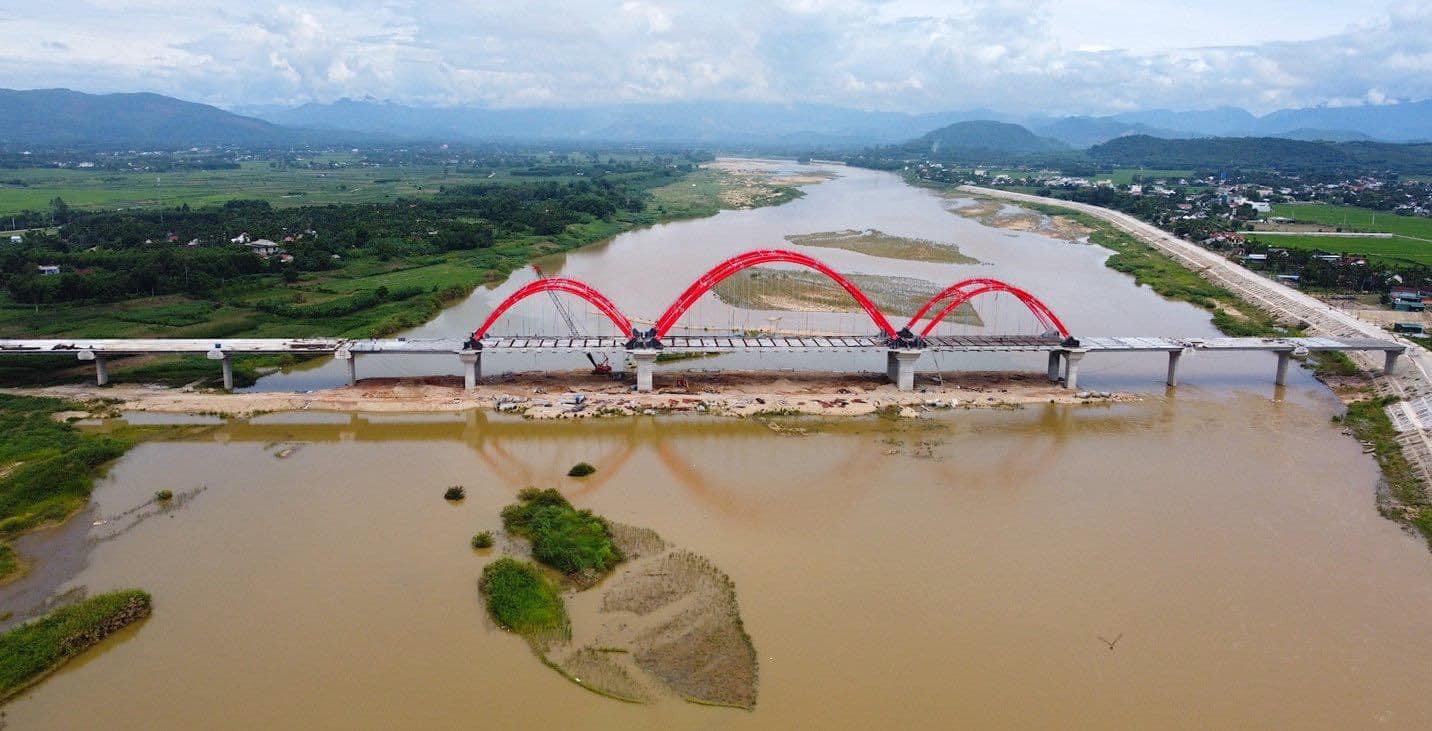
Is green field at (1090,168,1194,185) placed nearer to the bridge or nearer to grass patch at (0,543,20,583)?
the bridge

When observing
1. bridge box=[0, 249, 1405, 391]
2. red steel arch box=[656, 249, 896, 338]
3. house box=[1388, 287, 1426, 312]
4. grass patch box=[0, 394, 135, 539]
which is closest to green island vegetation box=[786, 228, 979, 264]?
house box=[1388, 287, 1426, 312]

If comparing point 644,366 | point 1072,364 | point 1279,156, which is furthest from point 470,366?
point 1279,156

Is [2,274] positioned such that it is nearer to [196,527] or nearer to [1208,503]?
[196,527]

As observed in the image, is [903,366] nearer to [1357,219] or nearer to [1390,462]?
[1390,462]

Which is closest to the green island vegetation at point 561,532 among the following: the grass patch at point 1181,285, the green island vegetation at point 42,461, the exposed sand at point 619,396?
the exposed sand at point 619,396

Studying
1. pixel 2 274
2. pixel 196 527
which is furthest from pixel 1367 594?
pixel 2 274

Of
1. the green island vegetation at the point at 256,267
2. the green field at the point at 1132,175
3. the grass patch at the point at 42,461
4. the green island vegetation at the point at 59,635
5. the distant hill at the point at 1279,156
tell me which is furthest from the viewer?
the distant hill at the point at 1279,156

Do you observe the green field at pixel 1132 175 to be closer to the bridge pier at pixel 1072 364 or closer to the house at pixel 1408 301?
the house at pixel 1408 301
